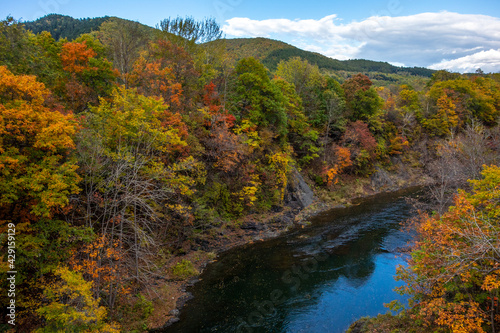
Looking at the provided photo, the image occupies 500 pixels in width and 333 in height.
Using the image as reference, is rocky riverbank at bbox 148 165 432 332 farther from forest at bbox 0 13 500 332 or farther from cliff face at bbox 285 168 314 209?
forest at bbox 0 13 500 332

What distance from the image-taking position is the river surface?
49.0ft

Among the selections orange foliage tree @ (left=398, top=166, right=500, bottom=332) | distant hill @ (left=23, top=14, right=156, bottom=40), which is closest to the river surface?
orange foliage tree @ (left=398, top=166, right=500, bottom=332)

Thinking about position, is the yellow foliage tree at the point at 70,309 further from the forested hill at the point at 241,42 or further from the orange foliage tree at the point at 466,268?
the forested hill at the point at 241,42

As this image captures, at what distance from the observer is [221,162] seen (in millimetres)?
25562

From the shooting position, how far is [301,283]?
18766 millimetres

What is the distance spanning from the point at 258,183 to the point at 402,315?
17.5 metres

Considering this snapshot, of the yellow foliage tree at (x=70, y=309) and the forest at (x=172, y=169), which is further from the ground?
the forest at (x=172, y=169)

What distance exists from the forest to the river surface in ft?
7.41

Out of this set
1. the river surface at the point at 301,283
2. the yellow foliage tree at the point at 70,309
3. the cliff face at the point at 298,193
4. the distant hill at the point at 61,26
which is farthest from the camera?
the distant hill at the point at 61,26

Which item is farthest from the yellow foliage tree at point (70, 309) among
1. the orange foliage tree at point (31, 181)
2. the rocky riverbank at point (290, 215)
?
the rocky riverbank at point (290, 215)

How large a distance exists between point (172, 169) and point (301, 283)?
1170 cm

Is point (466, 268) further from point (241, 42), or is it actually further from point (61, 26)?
point (241, 42)

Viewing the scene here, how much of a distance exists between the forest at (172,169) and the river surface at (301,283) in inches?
88.9

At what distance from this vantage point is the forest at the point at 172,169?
10773 millimetres
